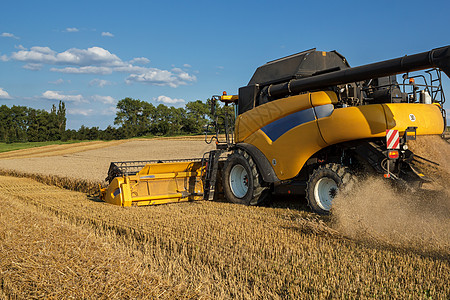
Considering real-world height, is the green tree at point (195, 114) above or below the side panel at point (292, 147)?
above

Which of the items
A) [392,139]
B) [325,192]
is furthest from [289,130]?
[392,139]

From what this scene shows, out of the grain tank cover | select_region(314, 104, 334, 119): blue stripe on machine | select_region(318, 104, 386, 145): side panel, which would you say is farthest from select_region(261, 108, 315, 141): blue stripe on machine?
the grain tank cover

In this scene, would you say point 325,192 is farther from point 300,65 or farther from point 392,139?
point 300,65

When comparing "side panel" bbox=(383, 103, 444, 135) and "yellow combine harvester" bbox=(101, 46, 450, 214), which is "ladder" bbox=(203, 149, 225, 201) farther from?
"side panel" bbox=(383, 103, 444, 135)

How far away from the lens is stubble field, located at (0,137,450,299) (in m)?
3.32

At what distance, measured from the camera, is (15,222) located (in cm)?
573

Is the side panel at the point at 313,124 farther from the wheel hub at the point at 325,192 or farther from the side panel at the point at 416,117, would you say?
the wheel hub at the point at 325,192

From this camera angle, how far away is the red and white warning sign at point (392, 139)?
5828mm

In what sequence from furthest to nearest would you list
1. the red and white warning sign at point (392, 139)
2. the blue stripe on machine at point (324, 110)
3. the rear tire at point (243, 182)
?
the rear tire at point (243, 182)
the blue stripe on machine at point (324, 110)
the red and white warning sign at point (392, 139)

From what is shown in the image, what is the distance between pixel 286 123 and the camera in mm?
7289

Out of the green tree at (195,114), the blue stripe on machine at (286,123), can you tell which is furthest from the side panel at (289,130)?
the green tree at (195,114)

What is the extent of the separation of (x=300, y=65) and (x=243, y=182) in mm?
2699

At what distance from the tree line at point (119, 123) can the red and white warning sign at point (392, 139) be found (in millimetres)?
59324

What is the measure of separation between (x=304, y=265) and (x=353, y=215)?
195 centimetres
